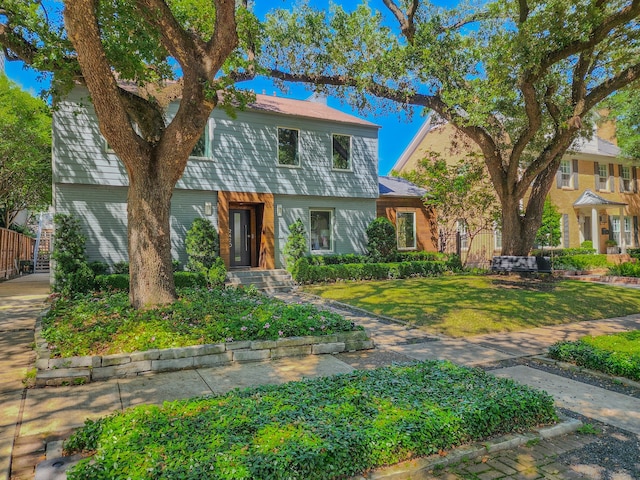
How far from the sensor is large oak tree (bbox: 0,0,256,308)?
6.20 metres

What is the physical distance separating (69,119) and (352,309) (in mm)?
10200

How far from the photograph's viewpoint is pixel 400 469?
9.09 ft

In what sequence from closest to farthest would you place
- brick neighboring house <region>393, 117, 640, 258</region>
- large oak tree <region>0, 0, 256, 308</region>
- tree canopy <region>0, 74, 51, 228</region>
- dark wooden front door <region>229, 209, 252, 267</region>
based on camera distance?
large oak tree <region>0, 0, 256, 308</region> → dark wooden front door <region>229, 209, 252, 267</region> → tree canopy <region>0, 74, 51, 228</region> → brick neighboring house <region>393, 117, 640, 258</region>

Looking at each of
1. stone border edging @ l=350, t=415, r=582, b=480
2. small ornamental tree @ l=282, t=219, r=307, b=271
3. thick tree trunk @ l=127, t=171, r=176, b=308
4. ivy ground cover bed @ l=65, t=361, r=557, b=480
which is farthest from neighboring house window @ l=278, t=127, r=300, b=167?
stone border edging @ l=350, t=415, r=582, b=480

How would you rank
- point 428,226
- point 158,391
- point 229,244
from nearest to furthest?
point 158,391 < point 229,244 < point 428,226

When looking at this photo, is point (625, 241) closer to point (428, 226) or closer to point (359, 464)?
point (428, 226)

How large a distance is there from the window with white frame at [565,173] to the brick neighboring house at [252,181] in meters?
11.8

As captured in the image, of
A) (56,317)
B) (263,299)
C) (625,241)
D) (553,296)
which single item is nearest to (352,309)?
(263,299)

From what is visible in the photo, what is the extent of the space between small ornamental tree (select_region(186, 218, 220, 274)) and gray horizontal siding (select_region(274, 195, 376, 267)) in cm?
284

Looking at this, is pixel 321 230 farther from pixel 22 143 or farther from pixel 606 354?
pixel 22 143

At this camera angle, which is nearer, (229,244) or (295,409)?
(295,409)

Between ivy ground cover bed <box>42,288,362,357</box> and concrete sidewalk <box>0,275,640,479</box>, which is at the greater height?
ivy ground cover bed <box>42,288,362,357</box>

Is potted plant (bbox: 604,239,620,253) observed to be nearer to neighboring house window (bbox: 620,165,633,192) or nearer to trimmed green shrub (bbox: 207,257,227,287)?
neighboring house window (bbox: 620,165,633,192)

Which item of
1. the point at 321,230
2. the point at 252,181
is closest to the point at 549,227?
the point at 321,230
